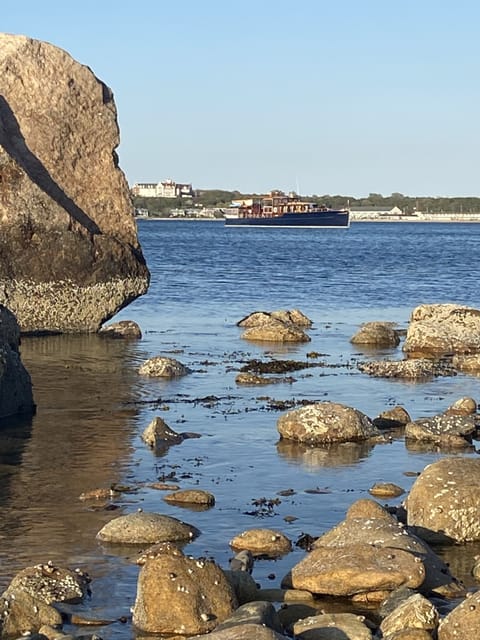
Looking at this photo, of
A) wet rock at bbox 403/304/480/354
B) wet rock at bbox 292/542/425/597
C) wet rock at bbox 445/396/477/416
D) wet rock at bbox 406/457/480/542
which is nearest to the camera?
wet rock at bbox 292/542/425/597

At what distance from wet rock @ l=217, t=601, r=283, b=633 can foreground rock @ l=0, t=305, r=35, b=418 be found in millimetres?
10771

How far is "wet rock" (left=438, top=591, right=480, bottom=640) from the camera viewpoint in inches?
432

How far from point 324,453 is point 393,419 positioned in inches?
108

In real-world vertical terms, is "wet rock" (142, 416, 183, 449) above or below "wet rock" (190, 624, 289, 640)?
below

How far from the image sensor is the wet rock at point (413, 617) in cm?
1145

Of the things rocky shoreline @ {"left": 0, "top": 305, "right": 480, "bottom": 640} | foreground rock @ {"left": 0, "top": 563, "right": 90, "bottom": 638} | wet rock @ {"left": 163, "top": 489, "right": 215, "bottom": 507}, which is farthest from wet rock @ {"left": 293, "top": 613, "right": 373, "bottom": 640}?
wet rock @ {"left": 163, "top": 489, "right": 215, "bottom": 507}

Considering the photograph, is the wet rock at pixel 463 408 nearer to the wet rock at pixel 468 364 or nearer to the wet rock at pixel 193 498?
the wet rock at pixel 468 364

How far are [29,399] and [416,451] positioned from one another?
23.0 ft

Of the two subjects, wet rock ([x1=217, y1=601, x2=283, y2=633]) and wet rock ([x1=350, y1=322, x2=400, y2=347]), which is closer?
wet rock ([x1=217, y1=601, x2=283, y2=633])

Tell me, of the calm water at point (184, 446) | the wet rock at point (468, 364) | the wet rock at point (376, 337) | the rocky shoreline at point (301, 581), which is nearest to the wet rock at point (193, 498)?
the rocky shoreline at point (301, 581)

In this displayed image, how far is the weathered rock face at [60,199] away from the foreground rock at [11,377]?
30.6 ft

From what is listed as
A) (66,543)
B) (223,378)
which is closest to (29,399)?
(223,378)

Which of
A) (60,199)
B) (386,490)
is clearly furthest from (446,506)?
(60,199)

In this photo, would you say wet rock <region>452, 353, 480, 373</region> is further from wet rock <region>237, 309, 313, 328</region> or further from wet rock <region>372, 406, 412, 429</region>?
wet rock <region>237, 309, 313, 328</region>
